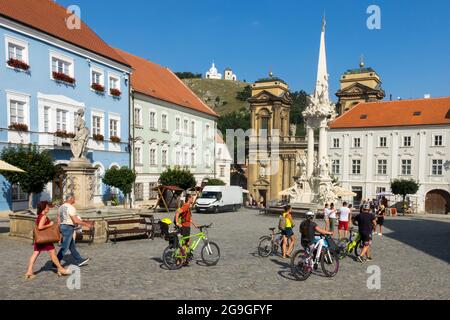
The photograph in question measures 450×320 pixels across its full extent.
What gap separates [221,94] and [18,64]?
15031cm

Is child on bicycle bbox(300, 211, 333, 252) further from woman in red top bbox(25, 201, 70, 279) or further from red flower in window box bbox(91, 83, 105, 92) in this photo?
red flower in window box bbox(91, 83, 105, 92)

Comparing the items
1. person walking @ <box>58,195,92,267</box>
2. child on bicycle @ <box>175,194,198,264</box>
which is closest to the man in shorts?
child on bicycle @ <box>175,194,198,264</box>

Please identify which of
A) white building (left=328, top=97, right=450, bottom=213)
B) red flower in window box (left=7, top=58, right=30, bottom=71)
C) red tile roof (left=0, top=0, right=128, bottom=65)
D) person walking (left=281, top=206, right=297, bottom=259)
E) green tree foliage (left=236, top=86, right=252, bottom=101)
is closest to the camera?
person walking (left=281, top=206, right=297, bottom=259)

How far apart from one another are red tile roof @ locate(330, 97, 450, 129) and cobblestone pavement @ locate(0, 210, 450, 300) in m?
32.8

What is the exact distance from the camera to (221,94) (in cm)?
16962

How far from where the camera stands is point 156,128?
35.2 metres

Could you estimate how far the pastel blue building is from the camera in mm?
20984

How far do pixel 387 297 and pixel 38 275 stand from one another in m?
7.27

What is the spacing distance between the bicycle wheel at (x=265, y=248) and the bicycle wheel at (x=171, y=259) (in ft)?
9.72

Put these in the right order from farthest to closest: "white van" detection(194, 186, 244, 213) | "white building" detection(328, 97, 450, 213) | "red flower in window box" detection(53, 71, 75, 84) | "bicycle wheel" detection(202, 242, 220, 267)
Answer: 1. "white building" detection(328, 97, 450, 213)
2. "white van" detection(194, 186, 244, 213)
3. "red flower in window box" detection(53, 71, 75, 84)
4. "bicycle wheel" detection(202, 242, 220, 267)

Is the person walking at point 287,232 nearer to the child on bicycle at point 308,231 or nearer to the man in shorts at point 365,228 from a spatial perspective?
the child on bicycle at point 308,231

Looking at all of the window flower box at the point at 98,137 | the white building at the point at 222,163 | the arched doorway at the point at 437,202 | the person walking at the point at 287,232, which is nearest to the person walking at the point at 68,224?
the person walking at the point at 287,232

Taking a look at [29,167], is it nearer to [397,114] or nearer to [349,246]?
[349,246]

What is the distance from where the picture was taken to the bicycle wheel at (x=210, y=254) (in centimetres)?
1006
